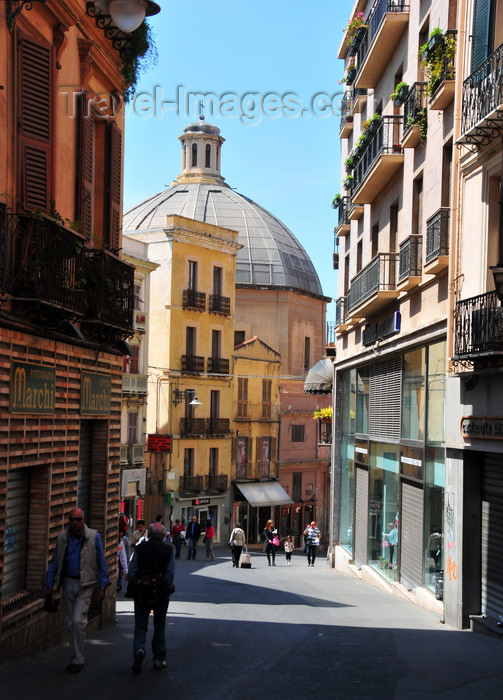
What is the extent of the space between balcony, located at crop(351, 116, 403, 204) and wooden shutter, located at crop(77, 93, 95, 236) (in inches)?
355

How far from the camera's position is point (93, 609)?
1404 centimetres

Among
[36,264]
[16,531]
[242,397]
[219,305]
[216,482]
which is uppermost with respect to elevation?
[219,305]

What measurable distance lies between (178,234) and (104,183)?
36.5m

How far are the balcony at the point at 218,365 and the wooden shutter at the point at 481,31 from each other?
1519 inches

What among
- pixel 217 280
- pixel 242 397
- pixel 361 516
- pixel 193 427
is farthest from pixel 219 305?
pixel 361 516

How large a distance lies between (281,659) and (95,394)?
16.0 feet

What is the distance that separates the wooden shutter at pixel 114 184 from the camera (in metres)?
15.0

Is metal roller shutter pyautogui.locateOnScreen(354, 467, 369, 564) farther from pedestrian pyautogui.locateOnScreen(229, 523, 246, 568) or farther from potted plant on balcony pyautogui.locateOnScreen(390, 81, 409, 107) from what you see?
potted plant on balcony pyautogui.locateOnScreen(390, 81, 409, 107)

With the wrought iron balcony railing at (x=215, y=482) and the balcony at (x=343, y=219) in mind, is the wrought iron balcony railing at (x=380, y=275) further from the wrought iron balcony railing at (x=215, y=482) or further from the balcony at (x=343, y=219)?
the wrought iron balcony railing at (x=215, y=482)

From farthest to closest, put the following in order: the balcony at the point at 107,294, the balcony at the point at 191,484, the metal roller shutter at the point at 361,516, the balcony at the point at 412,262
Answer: the balcony at the point at 191,484
the metal roller shutter at the point at 361,516
the balcony at the point at 412,262
the balcony at the point at 107,294

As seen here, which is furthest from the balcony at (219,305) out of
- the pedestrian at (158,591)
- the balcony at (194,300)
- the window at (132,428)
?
the pedestrian at (158,591)

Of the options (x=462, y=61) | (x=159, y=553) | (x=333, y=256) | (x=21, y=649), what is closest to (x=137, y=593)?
(x=159, y=553)

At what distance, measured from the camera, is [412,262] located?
19234mm

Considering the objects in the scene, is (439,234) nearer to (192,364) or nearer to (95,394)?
(95,394)
